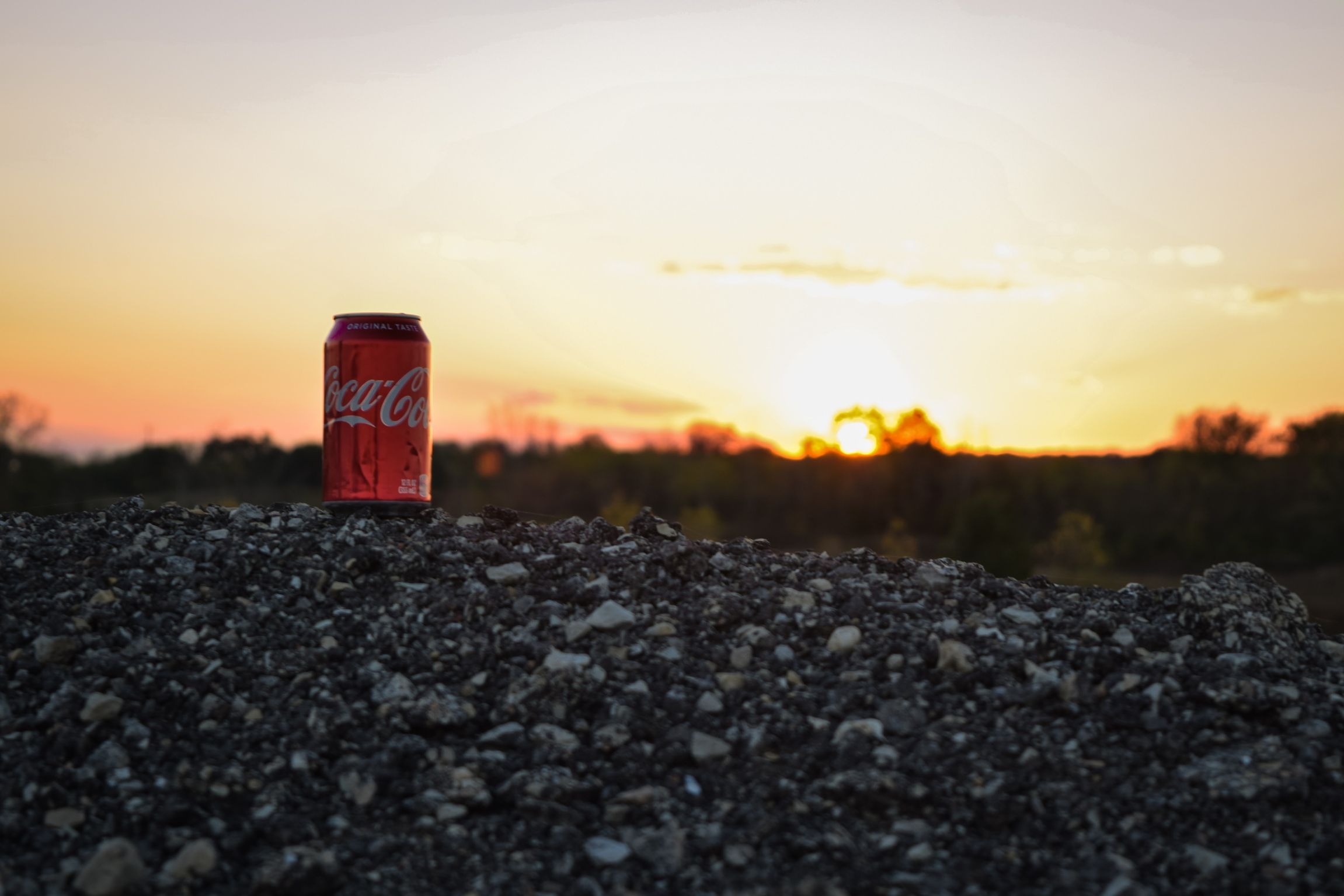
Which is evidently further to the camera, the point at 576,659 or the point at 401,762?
the point at 576,659

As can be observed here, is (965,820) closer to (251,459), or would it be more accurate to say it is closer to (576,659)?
(576,659)

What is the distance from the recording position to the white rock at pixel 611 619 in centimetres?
443

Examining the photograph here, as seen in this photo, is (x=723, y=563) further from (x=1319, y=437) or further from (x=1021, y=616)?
(x=1319, y=437)

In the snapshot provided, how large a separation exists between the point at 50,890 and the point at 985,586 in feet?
12.3

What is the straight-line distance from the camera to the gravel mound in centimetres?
340

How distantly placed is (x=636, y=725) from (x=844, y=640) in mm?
971

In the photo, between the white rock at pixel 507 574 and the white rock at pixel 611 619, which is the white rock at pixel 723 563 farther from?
the white rock at pixel 507 574

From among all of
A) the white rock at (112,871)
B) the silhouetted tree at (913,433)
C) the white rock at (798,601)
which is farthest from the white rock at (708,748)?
the silhouetted tree at (913,433)

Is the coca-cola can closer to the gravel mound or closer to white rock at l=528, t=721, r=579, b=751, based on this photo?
the gravel mound

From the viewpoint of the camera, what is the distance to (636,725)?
→ 3.88m

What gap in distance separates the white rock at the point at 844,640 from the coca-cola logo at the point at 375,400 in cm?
232

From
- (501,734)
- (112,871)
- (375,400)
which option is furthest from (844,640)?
(112,871)

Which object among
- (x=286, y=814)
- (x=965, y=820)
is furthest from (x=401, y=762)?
(x=965, y=820)

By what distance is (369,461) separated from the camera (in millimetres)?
5363
